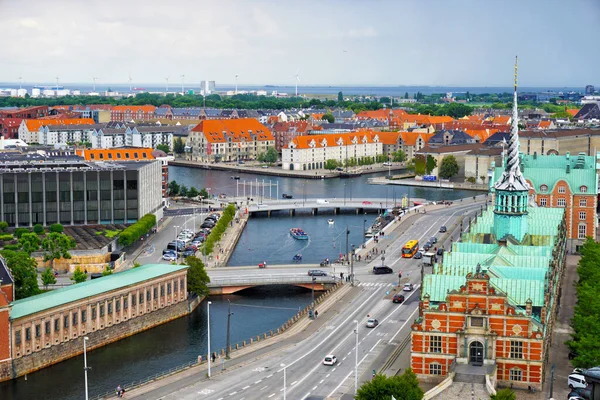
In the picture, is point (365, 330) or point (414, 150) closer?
point (365, 330)

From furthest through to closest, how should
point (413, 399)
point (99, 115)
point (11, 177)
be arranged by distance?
point (99, 115) < point (11, 177) < point (413, 399)

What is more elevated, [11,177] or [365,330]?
[11,177]

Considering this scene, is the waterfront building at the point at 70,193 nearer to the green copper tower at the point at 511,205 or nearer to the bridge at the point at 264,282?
the bridge at the point at 264,282

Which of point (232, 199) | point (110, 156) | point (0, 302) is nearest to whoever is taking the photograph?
point (0, 302)

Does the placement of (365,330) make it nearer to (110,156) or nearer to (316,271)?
(316,271)

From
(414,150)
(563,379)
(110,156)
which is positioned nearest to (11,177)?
(110,156)

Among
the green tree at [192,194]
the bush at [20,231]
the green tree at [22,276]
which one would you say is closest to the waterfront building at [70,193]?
the bush at [20,231]
